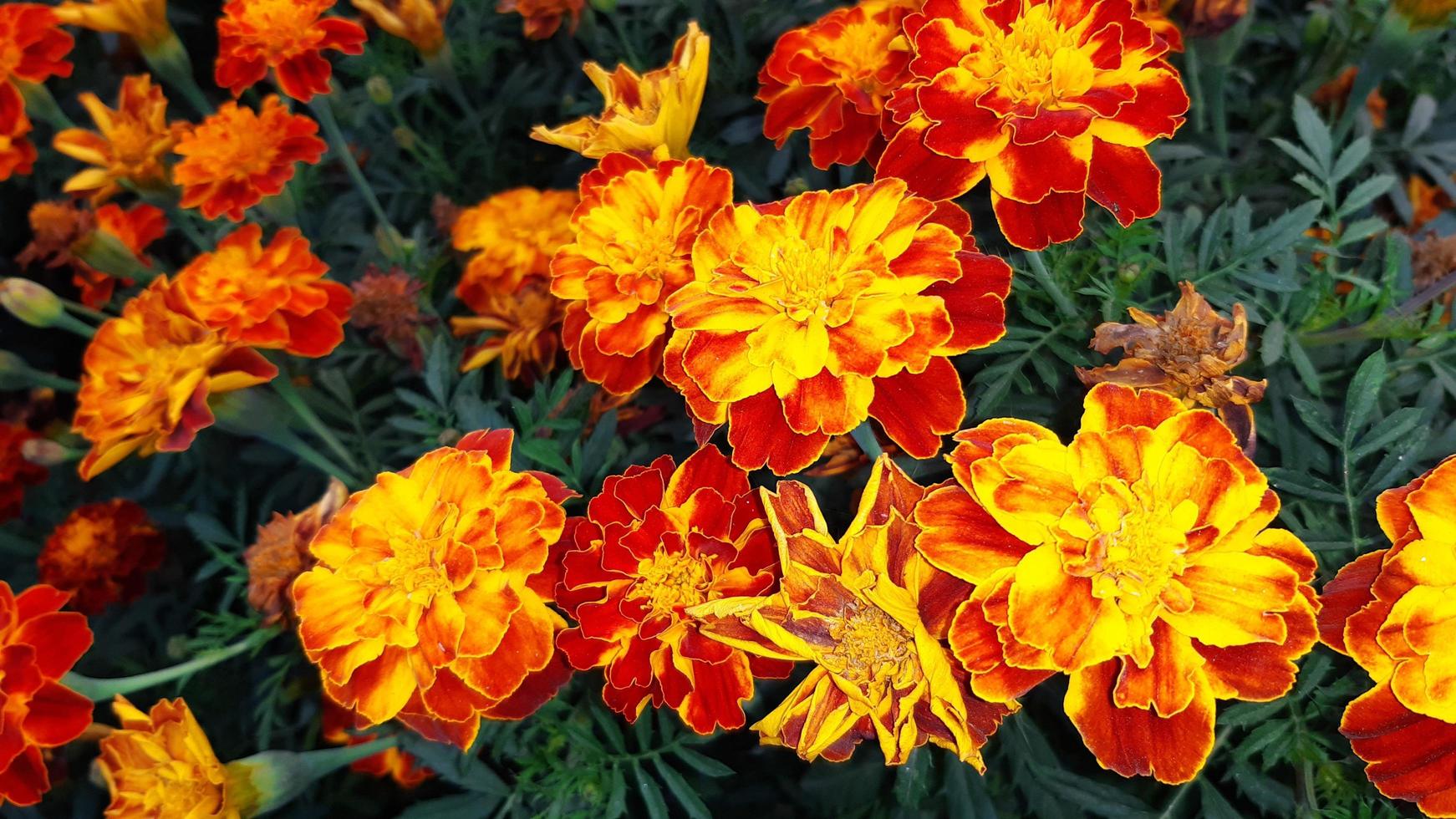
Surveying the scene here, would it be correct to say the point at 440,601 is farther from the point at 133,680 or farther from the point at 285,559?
the point at 133,680

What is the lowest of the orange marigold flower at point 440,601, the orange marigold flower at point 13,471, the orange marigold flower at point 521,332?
the orange marigold flower at point 13,471

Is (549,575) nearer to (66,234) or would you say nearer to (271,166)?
(271,166)

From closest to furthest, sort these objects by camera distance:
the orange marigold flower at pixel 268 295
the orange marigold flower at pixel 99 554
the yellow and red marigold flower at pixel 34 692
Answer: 1. the yellow and red marigold flower at pixel 34 692
2. the orange marigold flower at pixel 268 295
3. the orange marigold flower at pixel 99 554

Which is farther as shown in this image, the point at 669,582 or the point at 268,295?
the point at 268,295

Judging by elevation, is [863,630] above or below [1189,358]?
below

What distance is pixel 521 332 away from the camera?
0.86 metres

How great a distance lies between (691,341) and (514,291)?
1.35 feet

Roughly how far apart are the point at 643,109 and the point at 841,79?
142 millimetres

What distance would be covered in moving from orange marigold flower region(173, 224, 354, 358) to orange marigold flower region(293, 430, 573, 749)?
0.86ft

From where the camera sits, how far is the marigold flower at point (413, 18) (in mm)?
985

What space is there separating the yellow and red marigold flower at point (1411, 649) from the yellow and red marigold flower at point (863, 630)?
18 cm

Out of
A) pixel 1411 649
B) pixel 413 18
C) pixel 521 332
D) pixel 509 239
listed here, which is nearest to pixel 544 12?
pixel 413 18

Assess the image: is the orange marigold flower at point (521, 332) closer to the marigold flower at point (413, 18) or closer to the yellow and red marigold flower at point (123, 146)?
the marigold flower at point (413, 18)

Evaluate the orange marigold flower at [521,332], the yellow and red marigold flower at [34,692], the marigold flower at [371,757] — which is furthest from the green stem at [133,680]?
the orange marigold flower at [521,332]
